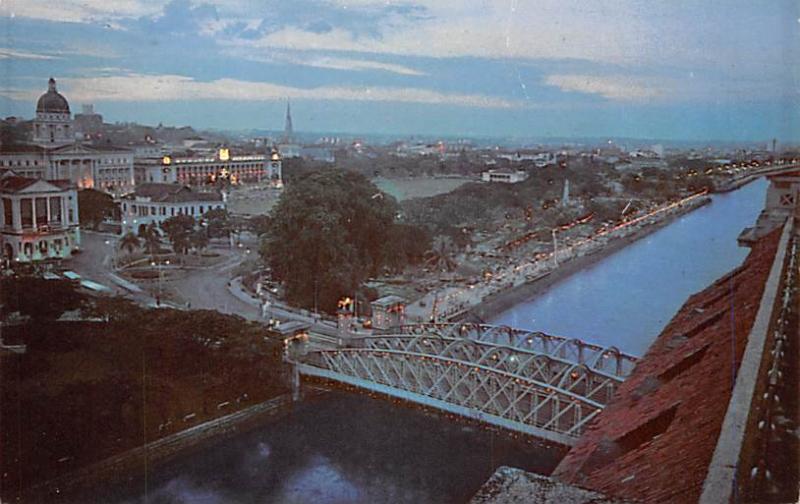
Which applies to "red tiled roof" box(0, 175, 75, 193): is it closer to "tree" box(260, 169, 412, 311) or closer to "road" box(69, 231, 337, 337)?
"road" box(69, 231, 337, 337)

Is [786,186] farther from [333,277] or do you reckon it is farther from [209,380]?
[209,380]

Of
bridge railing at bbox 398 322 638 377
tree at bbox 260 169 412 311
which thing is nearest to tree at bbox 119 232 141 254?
tree at bbox 260 169 412 311

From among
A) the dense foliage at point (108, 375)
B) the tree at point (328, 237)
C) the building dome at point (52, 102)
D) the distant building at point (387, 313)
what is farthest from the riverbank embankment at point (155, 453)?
the building dome at point (52, 102)

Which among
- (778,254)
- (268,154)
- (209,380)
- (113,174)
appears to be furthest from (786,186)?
(113,174)

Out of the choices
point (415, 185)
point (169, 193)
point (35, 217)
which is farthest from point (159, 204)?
point (415, 185)

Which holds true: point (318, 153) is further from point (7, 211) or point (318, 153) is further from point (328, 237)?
point (7, 211)

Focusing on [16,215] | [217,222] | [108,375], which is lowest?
[108,375]
